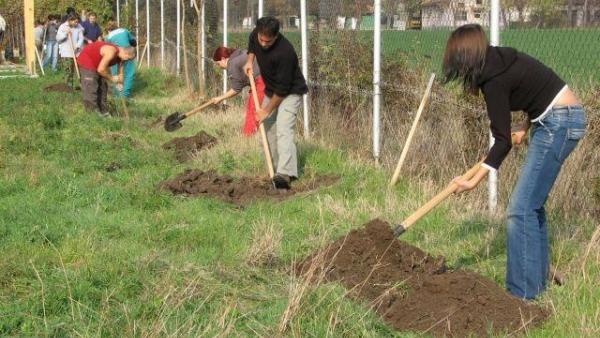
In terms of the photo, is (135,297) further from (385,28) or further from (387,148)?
(385,28)

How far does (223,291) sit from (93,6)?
27574 mm

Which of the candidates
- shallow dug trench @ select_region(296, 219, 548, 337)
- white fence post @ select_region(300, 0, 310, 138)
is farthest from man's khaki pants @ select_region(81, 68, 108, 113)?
shallow dug trench @ select_region(296, 219, 548, 337)

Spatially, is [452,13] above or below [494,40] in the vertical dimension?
above

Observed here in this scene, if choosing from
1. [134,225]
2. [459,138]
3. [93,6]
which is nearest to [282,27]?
[459,138]

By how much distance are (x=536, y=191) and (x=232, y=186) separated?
3.87 metres

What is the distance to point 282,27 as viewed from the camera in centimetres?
1242

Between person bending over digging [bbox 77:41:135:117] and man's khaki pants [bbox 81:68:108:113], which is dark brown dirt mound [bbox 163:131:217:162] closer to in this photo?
person bending over digging [bbox 77:41:135:117]

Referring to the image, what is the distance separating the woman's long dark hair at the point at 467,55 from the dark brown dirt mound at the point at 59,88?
13.7 m

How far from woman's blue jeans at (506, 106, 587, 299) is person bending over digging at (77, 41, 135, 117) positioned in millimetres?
9015

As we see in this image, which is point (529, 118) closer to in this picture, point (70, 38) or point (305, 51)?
point (305, 51)

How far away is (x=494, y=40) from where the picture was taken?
659 centimetres

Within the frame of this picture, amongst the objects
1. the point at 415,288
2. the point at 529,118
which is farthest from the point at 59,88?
the point at 529,118

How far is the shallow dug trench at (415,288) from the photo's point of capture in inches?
182

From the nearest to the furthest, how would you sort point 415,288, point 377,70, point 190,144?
point 415,288, point 377,70, point 190,144
